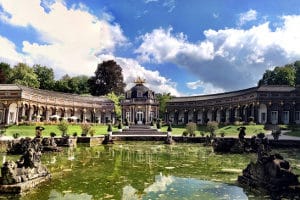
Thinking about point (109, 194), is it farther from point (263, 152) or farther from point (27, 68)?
point (27, 68)

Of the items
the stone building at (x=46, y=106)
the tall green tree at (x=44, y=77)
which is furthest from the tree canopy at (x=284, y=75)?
the tall green tree at (x=44, y=77)

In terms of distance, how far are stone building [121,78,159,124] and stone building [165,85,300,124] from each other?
7058mm

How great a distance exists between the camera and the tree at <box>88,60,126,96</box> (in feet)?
274

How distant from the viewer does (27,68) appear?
2815 inches

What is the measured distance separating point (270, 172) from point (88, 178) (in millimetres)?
7415

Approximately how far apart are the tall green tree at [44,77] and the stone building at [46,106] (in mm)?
11056

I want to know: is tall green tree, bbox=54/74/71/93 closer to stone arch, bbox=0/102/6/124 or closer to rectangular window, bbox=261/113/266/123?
stone arch, bbox=0/102/6/124

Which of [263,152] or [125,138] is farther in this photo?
[125,138]

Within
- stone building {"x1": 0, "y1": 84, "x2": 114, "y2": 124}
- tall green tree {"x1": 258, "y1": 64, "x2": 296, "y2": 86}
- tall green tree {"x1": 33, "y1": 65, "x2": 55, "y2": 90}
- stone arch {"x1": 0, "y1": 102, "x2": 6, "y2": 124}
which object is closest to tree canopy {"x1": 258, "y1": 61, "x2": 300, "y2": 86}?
tall green tree {"x1": 258, "y1": 64, "x2": 296, "y2": 86}

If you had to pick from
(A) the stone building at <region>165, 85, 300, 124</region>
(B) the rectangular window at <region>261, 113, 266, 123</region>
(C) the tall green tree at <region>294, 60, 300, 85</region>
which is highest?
(C) the tall green tree at <region>294, 60, 300, 85</region>

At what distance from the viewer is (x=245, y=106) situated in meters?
59.2

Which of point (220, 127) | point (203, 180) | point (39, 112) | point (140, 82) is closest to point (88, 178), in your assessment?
point (203, 180)

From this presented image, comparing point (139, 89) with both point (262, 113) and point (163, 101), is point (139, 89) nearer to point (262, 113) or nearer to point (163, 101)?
point (163, 101)

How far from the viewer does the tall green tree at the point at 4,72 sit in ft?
214
